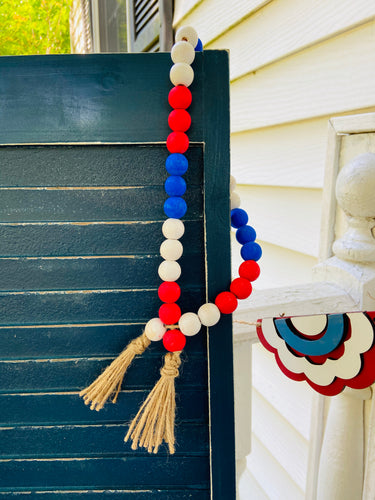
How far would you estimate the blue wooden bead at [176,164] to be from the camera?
68 cm

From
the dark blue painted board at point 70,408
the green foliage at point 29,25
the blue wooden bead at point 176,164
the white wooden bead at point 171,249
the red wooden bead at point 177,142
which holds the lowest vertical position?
the dark blue painted board at point 70,408

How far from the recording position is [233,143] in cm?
180

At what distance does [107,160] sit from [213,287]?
0.25 metres

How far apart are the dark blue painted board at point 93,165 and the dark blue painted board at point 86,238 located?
6 cm

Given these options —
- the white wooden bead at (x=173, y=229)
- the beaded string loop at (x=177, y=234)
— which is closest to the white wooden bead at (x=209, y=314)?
the beaded string loop at (x=177, y=234)

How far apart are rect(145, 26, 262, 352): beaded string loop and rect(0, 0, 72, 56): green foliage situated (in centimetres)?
513

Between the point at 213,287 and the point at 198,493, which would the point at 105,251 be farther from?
the point at 198,493

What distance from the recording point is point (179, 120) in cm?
68

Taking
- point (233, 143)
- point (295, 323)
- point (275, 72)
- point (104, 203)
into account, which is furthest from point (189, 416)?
point (233, 143)

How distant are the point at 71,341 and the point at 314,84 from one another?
0.87 m

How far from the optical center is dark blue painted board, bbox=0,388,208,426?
77 centimetres

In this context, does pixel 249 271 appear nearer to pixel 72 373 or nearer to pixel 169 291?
pixel 169 291

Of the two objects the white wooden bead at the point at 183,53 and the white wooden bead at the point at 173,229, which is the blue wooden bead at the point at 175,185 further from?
the white wooden bead at the point at 183,53

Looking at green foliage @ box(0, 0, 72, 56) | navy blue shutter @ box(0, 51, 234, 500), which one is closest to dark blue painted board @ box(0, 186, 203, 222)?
navy blue shutter @ box(0, 51, 234, 500)
